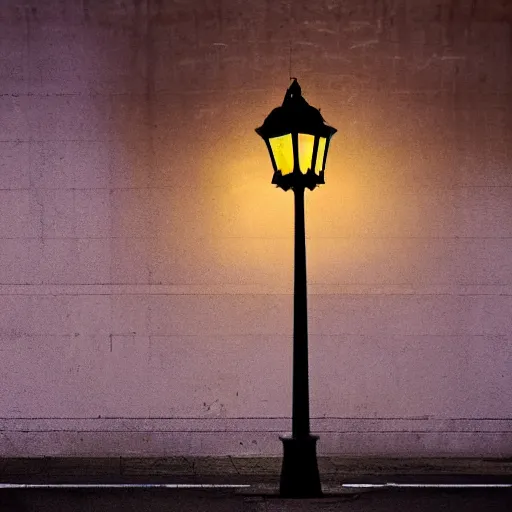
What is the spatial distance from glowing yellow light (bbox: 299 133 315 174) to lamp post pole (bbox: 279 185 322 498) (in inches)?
7.9

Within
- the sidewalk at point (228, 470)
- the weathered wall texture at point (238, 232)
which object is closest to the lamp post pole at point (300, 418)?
the sidewalk at point (228, 470)

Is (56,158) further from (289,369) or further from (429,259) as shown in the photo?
(429,259)

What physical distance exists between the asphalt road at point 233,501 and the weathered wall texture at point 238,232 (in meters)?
1.57

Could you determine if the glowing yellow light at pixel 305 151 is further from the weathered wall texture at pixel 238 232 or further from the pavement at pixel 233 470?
the pavement at pixel 233 470

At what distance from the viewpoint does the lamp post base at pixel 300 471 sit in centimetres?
784

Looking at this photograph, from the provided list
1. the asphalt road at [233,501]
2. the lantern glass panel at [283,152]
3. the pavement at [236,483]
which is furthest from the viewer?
the lantern glass panel at [283,152]

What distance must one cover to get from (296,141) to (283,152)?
20 centimetres

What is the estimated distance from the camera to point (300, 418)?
26.0 ft

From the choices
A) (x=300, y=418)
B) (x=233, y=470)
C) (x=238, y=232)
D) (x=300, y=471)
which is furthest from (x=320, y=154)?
(x=233, y=470)

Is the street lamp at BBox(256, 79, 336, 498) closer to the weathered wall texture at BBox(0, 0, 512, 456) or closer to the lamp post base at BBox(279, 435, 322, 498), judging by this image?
the lamp post base at BBox(279, 435, 322, 498)

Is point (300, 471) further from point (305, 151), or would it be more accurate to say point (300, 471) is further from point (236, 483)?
point (305, 151)

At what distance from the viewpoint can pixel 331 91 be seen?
9773 millimetres

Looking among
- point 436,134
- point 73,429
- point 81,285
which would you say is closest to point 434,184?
point 436,134

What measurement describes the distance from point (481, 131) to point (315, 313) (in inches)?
111
